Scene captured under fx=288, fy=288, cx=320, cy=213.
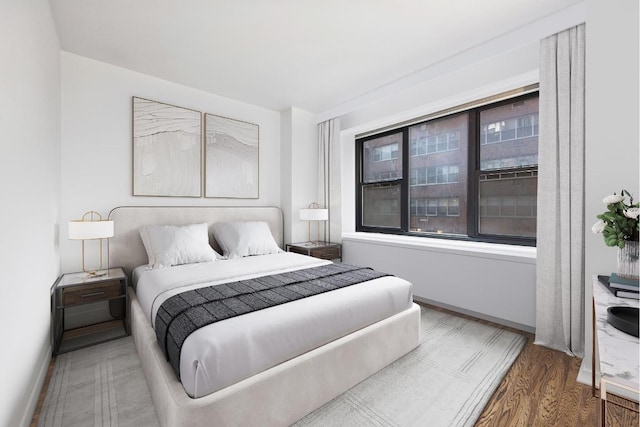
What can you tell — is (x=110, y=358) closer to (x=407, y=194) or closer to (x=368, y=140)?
(x=407, y=194)

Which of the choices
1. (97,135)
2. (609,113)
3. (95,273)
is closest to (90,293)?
(95,273)

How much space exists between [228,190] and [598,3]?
3696 millimetres

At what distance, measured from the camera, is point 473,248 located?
2.97 m

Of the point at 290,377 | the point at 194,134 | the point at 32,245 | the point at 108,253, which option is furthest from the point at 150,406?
the point at 194,134

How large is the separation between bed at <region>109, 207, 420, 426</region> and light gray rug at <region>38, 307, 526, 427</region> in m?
0.09

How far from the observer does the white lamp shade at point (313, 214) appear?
3957 millimetres

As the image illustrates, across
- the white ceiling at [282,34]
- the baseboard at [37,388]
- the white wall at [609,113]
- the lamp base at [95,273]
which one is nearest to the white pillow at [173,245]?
the lamp base at [95,273]

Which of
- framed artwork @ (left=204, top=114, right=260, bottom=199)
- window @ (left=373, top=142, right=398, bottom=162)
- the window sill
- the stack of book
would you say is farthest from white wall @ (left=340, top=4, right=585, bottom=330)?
framed artwork @ (left=204, top=114, right=260, bottom=199)

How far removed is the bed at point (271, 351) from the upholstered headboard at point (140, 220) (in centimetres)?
47

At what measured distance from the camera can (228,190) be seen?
3771mm

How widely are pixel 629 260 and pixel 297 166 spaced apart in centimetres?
348

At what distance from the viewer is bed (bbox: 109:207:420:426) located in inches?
51.1

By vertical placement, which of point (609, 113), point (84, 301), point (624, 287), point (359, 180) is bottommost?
point (84, 301)

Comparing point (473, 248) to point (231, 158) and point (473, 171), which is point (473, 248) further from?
point (231, 158)
